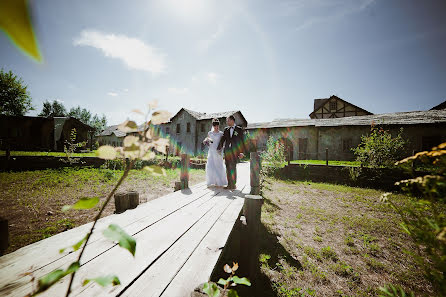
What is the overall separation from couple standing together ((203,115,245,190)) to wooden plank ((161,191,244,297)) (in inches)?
94.0

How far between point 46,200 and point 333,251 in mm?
7389

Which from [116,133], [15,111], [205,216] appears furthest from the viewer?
[116,133]

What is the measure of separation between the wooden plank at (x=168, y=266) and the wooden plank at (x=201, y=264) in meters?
0.04

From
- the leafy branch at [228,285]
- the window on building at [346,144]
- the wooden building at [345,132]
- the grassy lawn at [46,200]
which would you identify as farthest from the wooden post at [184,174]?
the window on building at [346,144]

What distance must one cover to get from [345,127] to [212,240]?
1877 centimetres

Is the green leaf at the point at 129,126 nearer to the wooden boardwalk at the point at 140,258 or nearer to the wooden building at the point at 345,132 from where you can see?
the wooden boardwalk at the point at 140,258

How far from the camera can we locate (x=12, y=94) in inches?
965

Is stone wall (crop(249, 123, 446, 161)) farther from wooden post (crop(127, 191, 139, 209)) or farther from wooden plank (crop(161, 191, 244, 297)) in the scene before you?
wooden plank (crop(161, 191, 244, 297))

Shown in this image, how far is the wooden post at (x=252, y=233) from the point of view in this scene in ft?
8.84

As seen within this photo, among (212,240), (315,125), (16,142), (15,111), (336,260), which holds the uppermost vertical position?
(15,111)

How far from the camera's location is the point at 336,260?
3266mm

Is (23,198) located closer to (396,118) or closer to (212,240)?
(212,240)

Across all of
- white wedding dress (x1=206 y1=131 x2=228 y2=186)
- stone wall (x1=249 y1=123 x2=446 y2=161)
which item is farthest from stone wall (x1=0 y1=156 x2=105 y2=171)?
stone wall (x1=249 y1=123 x2=446 y2=161)

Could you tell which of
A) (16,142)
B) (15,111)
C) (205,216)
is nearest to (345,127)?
(205,216)
